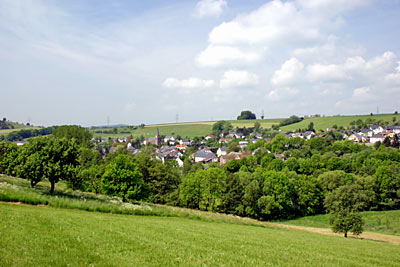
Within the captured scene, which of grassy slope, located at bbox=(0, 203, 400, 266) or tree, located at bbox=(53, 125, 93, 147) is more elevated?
tree, located at bbox=(53, 125, 93, 147)

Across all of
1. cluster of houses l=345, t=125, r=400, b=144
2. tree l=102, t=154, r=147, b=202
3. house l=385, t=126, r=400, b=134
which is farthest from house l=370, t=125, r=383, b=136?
tree l=102, t=154, r=147, b=202

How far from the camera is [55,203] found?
77.0 ft

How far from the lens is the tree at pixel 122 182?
4588cm

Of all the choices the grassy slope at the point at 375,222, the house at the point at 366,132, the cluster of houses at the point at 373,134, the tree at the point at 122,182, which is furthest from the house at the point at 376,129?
the tree at the point at 122,182

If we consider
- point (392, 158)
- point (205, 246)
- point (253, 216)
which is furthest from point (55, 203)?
point (392, 158)

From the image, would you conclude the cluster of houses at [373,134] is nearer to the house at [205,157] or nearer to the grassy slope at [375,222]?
the house at [205,157]

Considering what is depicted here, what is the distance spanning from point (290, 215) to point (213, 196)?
813 inches

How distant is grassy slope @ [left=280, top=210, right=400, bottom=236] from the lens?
47.8m

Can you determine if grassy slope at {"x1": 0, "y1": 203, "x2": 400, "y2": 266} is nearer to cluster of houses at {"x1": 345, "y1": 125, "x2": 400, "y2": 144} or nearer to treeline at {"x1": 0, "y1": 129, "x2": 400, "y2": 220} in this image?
treeline at {"x1": 0, "y1": 129, "x2": 400, "y2": 220}

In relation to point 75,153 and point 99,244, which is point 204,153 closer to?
point 75,153

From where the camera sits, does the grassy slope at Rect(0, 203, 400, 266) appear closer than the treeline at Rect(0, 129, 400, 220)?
Yes

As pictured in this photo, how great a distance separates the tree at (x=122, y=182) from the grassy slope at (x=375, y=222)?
1351 inches

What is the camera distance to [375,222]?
172ft

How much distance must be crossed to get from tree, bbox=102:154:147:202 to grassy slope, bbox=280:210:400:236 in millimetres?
34324
